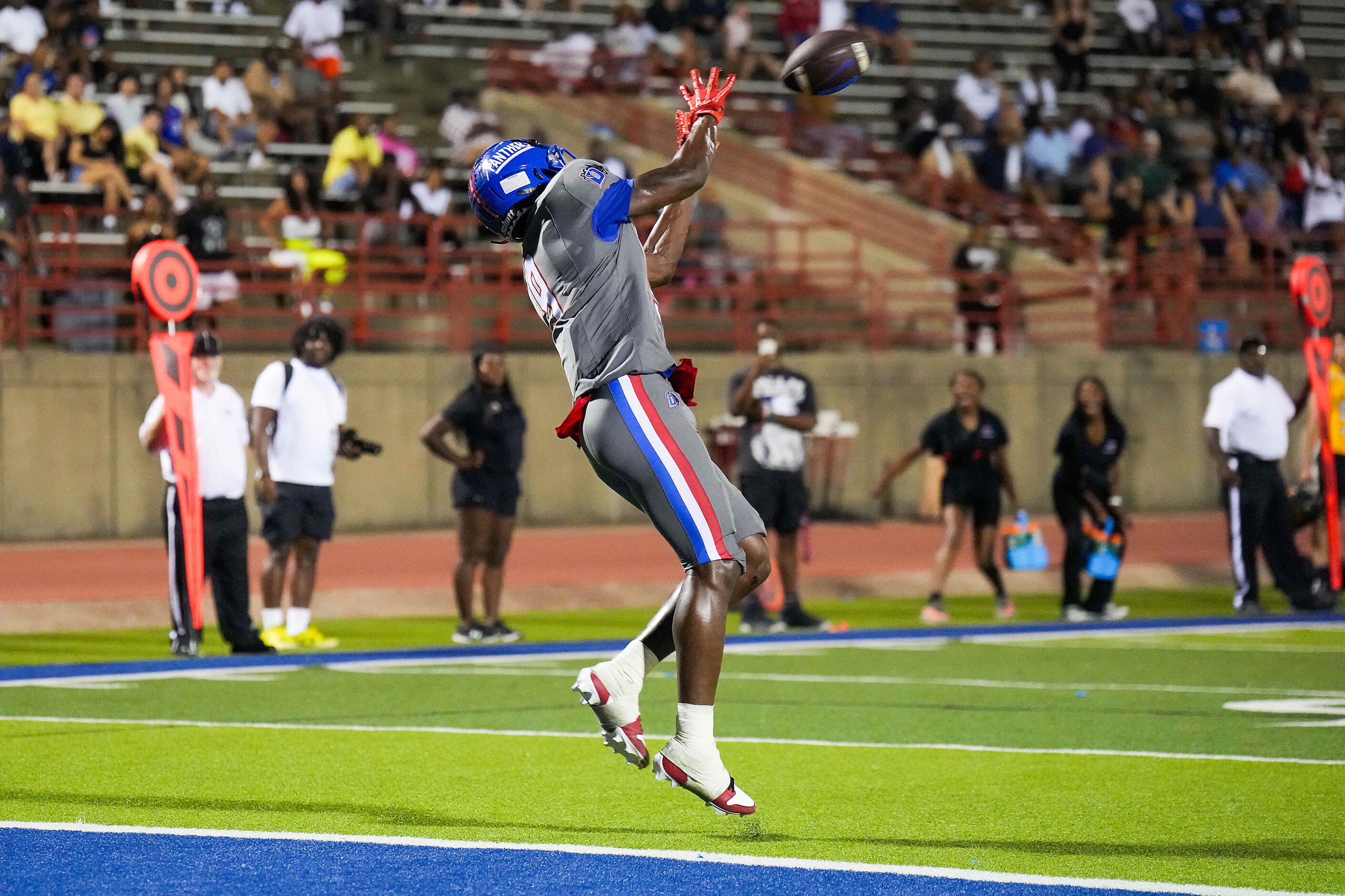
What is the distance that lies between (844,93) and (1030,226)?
429 cm

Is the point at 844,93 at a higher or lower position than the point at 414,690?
higher

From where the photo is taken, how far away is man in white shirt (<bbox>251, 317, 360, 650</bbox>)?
43.2ft

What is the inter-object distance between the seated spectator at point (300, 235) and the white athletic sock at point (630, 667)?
Answer: 622 inches

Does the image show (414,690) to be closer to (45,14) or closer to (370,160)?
(370,160)

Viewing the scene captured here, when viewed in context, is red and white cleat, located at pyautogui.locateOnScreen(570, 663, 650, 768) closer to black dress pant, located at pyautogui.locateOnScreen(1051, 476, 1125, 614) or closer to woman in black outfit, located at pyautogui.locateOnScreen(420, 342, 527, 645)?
woman in black outfit, located at pyautogui.locateOnScreen(420, 342, 527, 645)

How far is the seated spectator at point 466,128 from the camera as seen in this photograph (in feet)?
82.4

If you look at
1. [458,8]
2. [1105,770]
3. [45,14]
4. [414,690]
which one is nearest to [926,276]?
[458,8]

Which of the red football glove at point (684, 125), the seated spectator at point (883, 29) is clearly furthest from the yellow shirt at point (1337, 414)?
the seated spectator at point (883, 29)

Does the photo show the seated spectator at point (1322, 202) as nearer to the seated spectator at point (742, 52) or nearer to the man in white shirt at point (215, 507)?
the seated spectator at point (742, 52)

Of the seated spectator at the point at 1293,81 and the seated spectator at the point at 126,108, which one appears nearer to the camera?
the seated spectator at the point at 126,108

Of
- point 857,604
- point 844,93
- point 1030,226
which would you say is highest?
point 844,93

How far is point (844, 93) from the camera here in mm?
30516

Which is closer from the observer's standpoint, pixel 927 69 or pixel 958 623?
pixel 958 623

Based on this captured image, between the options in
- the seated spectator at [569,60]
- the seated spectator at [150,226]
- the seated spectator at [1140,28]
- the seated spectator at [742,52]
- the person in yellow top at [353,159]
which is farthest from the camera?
the seated spectator at [1140,28]
